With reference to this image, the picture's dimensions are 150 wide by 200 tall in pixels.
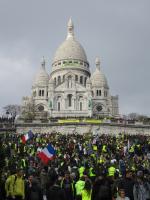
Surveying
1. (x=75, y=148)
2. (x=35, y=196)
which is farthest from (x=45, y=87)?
(x=35, y=196)

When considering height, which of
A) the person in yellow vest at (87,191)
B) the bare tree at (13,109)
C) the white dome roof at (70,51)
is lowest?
the person in yellow vest at (87,191)

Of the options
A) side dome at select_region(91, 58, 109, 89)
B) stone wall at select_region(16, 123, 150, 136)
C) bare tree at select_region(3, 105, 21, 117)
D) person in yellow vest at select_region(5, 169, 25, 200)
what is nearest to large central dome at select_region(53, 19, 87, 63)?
side dome at select_region(91, 58, 109, 89)

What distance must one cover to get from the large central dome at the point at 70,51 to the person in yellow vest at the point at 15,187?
100716 millimetres

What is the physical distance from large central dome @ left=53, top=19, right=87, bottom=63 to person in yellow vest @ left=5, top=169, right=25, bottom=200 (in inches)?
3965

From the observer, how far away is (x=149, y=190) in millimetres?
13484

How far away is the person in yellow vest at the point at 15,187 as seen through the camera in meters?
13.4

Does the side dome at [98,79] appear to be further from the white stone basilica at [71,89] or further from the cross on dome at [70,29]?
the cross on dome at [70,29]

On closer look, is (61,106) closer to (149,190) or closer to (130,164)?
(130,164)

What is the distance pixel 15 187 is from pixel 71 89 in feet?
286

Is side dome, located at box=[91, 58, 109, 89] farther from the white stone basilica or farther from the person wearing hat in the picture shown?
the person wearing hat

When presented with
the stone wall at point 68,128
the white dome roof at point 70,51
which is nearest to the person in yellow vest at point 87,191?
the stone wall at point 68,128

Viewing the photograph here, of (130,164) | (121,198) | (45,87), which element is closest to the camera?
(121,198)

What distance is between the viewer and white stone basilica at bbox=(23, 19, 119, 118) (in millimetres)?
98188

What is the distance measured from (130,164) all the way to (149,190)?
1144 centimetres
